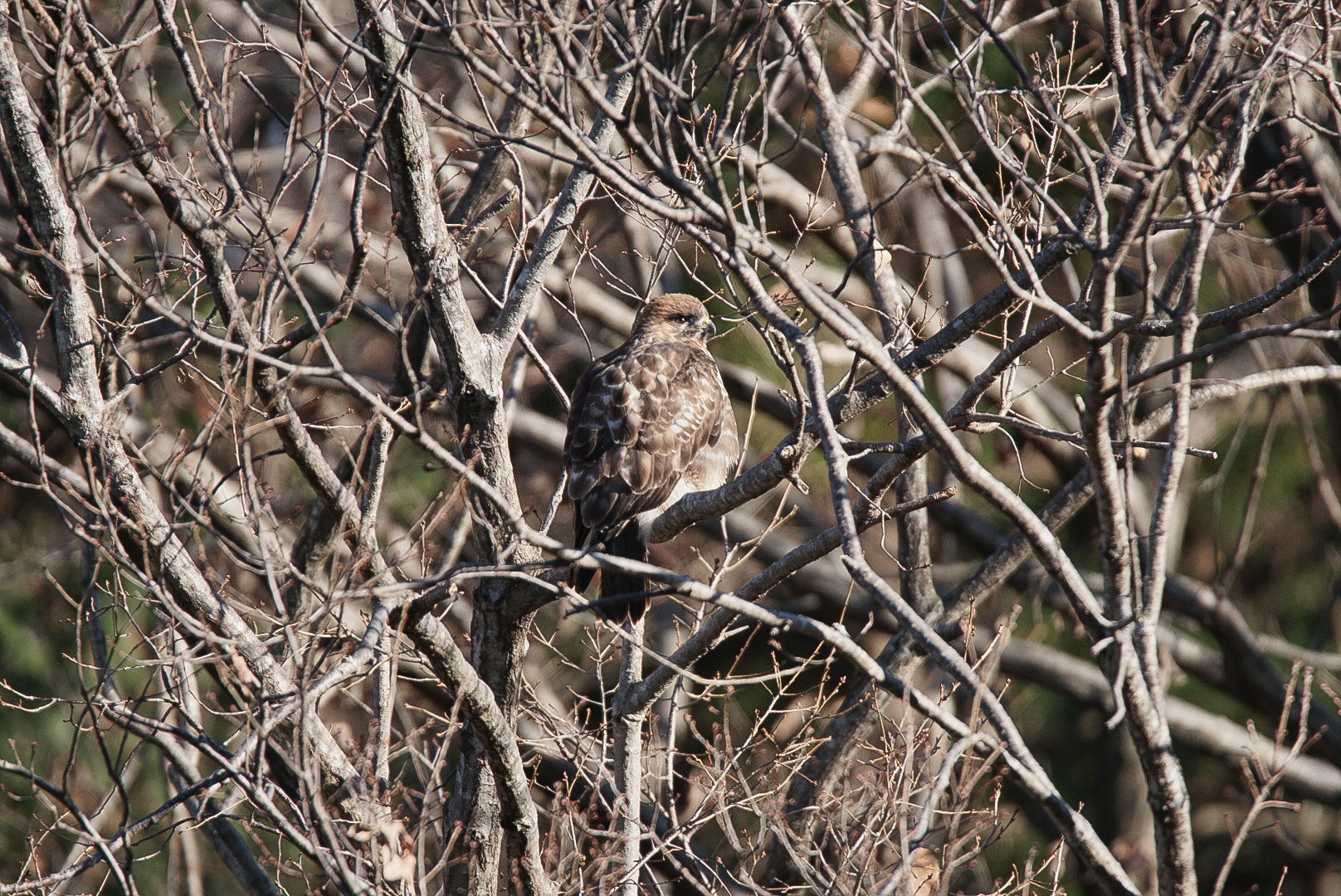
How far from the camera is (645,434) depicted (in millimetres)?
5219

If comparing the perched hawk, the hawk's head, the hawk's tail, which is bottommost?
the hawk's tail

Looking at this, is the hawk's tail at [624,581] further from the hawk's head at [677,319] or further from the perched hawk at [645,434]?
the hawk's head at [677,319]

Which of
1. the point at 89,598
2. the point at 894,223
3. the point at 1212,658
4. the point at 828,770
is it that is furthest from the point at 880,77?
the point at 89,598

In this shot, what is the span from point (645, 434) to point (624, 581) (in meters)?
0.75

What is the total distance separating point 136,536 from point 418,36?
2384 millimetres

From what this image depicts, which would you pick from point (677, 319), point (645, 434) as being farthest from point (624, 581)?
point (677, 319)

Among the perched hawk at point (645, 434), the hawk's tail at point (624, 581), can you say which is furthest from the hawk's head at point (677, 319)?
the hawk's tail at point (624, 581)

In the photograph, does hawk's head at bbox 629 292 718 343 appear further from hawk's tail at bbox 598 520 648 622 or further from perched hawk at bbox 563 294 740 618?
hawk's tail at bbox 598 520 648 622

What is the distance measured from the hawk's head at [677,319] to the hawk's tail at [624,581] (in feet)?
3.92

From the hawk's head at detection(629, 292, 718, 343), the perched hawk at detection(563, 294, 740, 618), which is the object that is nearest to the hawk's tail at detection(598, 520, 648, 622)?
the perched hawk at detection(563, 294, 740, 618)

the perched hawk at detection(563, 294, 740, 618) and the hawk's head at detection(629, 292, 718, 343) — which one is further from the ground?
the hawk's head at detection(629, 292, 718, 343)

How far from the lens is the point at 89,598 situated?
436 centimetres

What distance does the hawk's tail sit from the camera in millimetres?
4594

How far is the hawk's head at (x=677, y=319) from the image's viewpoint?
5887mm
